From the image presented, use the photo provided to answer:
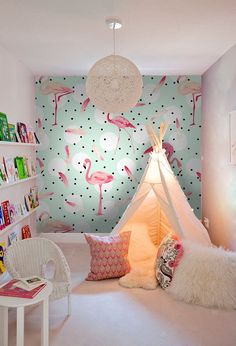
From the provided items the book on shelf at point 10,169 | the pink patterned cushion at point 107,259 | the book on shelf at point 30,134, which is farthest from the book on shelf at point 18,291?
the book on shelf at point 30,134

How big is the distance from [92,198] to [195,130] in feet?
5.25

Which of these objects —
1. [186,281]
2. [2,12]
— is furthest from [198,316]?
[2,12]

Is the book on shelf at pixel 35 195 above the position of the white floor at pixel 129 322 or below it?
above

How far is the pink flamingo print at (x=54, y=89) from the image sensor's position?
4.36 m

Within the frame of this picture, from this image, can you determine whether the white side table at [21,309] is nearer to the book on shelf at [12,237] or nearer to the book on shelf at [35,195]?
the book on shelf at [12,237]

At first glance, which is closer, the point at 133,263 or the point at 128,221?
the point at 133,263

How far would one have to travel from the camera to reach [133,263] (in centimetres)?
346

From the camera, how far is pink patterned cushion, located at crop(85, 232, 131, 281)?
315 cm

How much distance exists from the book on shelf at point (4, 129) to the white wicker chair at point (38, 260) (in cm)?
103

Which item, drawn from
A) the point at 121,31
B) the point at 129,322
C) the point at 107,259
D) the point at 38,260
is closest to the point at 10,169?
the point at 38,260

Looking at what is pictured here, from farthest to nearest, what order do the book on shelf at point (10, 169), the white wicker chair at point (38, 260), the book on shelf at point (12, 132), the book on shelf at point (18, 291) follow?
the book on shelf at point (12, 132) → the book on shelf at point (10, 169) → the white wicker chair at point (38, 260) → the book on shelf at point (18, 291)

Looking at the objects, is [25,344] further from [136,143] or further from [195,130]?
[195,130]

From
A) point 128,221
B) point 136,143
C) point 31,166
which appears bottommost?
point 128,221

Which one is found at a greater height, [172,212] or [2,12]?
[2,12]
